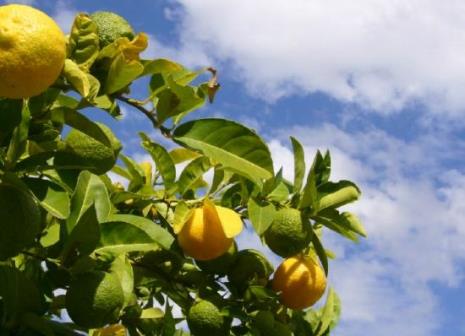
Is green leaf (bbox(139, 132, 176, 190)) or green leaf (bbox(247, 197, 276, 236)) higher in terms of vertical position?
green leaf (bbox(139, 132, 176, 190))

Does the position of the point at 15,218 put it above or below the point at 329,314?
below

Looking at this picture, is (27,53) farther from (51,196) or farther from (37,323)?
(37,323)

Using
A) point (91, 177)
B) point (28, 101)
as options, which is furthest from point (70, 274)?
point (28, 101)

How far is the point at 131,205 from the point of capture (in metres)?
2.77

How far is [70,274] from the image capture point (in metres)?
2.14

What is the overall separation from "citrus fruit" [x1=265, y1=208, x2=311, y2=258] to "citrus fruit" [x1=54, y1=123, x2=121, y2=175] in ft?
1.87

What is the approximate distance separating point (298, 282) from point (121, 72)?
99cm

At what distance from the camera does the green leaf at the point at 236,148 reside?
2107 millimetres

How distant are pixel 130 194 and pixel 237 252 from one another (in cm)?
40

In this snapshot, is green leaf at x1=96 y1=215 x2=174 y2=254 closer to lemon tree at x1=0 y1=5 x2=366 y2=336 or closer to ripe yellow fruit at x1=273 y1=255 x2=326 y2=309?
lemon tree at x1=0 y1=5 x2=366 y2=336

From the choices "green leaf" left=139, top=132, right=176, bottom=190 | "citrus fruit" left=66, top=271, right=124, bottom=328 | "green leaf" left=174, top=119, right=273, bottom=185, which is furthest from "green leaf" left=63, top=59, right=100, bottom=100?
"green leaf" left=139, top=132, right=176, bottom=190

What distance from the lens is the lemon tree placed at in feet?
6.27

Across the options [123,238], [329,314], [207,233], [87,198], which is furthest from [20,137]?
[329,314]

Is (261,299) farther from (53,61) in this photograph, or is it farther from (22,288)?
(53,61)
